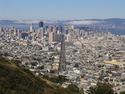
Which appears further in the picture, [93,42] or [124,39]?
[124,39]

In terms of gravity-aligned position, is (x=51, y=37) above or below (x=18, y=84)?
below

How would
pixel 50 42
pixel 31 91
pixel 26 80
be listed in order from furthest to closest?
pixel 50 42 → pixel 26 80 → pixel 31 91

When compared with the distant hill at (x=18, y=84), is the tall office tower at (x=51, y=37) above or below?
below

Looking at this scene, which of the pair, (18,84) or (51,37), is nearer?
(18,84)

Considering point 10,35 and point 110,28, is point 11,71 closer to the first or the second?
point 10,35

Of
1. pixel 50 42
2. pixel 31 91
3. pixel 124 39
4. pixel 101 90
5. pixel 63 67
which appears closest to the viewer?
pixel 31 91

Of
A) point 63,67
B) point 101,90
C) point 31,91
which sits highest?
point 31,91

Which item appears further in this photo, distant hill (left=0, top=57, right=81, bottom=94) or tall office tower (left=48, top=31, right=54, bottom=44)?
tall office tower (left=48, top=31, right=54, bottom=44)

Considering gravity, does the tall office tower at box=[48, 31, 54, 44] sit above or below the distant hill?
below

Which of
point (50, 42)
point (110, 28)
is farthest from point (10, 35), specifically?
point (110, 28)

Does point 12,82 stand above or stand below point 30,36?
above

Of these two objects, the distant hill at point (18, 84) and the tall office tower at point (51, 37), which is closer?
the distant hill at point (18, 84)
